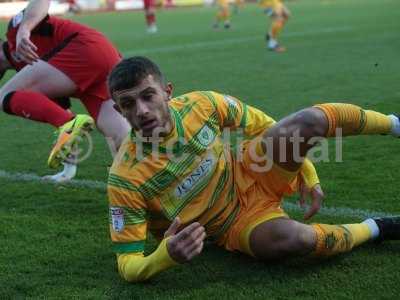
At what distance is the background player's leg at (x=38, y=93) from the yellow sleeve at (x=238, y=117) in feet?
4.32

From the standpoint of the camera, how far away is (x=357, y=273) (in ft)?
8.85

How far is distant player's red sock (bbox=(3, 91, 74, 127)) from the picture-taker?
13.4 ft

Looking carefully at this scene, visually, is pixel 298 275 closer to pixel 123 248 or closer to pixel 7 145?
pixel 123 248

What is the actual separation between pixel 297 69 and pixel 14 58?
5.85 m

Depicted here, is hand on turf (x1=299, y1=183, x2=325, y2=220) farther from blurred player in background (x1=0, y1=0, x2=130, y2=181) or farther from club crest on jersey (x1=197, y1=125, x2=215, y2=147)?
blurred player in background (x1=0, y1=0, x2=130, y2=181)

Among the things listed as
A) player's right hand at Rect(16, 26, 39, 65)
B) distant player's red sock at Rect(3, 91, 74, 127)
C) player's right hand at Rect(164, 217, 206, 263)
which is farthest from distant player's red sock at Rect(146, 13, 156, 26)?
player's right hand at Rect(164, 217, 206, 263)

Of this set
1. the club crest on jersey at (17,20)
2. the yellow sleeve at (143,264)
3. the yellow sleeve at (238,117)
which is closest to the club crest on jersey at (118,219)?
the yellow sleeve at (143,264)

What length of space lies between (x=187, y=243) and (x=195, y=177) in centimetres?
49

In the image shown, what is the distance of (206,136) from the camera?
Result: 2.92 metres

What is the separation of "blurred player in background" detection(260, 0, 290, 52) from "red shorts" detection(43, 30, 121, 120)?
8.27 m

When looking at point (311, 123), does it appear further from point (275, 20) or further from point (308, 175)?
point (275, 20)

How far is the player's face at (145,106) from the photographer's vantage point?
8.70 feet

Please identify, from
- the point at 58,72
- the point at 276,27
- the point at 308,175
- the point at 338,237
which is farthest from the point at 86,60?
the point at 276,27

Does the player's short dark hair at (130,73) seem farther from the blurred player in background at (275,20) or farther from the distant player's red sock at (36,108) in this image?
the blurred player in background at (275,20)
